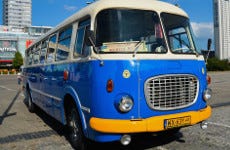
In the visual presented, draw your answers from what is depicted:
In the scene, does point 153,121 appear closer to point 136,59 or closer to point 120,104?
point 120,104

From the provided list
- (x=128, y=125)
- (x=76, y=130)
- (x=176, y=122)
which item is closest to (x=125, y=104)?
(x=128, y=125)

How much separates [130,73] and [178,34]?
5.46ft

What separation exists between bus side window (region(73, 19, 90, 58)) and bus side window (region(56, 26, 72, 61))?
49 cm

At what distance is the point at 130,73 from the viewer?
17.2 feet

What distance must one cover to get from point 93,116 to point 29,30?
15987 cm

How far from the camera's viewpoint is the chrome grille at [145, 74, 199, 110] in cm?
538

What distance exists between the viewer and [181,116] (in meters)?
5.70

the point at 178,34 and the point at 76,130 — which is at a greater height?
the point at 178,34

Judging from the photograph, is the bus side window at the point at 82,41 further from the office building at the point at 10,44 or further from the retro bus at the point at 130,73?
the office building at the point at 10,44

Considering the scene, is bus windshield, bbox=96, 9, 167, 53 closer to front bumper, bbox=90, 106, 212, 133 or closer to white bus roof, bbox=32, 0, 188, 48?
white bus roof, bbox=32, 0, 188, 48

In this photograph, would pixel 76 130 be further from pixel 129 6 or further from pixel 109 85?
pixel 129 6

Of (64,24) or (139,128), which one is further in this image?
(64,24)

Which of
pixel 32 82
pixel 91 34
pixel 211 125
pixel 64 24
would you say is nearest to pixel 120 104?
pixel 91 34

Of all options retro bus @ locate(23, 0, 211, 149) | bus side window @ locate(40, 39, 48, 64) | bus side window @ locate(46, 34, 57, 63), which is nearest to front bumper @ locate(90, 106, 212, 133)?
retro bus @ locate(23, 0, 211, 149)
